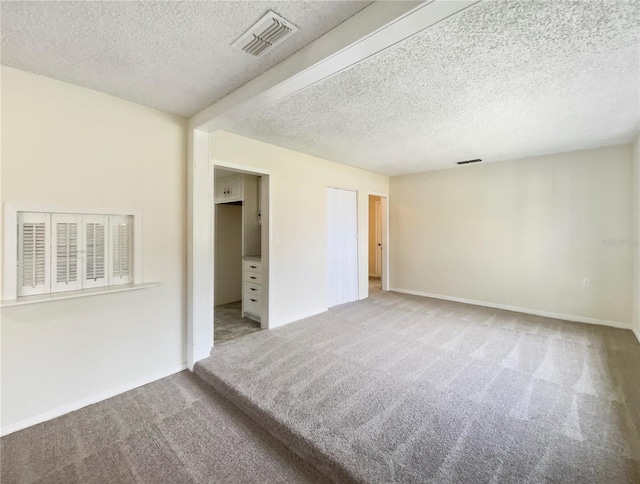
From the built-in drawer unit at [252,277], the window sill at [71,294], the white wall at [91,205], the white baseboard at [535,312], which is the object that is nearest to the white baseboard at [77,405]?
the white wall at [91,205]

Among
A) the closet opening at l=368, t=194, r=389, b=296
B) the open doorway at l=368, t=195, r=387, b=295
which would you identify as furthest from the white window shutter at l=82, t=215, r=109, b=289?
the open doorway at l=368, t=195, r=387, b=295

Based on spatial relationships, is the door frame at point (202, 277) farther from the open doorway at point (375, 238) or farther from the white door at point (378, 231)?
the white door at point (378, 231)

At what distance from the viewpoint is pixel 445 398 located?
6.96 feet

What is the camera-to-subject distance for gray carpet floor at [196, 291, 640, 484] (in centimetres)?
155

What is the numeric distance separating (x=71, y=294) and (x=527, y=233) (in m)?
5.64

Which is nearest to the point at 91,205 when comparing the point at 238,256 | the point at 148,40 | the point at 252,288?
the point at 148,40

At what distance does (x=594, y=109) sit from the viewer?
2559mm

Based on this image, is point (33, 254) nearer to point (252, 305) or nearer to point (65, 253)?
point (65, 253)

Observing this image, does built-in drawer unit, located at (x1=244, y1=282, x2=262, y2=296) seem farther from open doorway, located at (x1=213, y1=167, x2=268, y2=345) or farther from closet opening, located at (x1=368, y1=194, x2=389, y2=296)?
closet opening, located at (x1=368, y1=194, x2=389, y2=296)

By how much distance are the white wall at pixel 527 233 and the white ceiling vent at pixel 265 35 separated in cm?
431

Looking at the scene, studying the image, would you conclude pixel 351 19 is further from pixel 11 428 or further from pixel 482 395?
pixel 11 428

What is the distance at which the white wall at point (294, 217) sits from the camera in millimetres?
3434

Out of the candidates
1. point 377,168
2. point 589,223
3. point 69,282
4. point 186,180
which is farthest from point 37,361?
point 589,223

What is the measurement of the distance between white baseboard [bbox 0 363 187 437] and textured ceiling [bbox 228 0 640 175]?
106 inches
